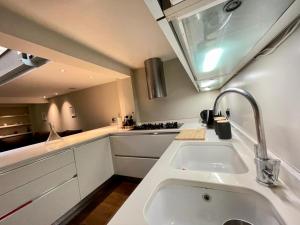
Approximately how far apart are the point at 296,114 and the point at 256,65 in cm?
42

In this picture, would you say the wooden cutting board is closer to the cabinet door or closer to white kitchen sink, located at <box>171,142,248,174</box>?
white kitchen sink, located at <box>171,142,248,174</box>

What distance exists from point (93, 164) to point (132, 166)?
584mm

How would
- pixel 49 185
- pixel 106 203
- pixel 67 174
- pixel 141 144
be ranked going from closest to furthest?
1. pixel 49 185
2. pixel 67 174
3. pixel 106 203
4. pixel 141 144

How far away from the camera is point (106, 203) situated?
187 centimetres

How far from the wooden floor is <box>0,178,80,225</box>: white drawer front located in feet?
0.66

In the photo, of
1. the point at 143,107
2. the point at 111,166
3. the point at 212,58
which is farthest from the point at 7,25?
the point at 143,107

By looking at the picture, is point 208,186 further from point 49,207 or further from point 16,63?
point 16,63

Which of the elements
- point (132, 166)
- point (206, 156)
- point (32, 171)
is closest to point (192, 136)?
point (206, 156)

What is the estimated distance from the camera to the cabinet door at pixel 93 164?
178 cm

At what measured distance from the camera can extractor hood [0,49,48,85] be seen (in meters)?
1.94

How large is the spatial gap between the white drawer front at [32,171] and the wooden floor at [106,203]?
2.14 feet

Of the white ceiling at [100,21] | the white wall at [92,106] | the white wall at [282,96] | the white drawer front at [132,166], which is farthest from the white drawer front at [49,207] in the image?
the white wall at [282,96]

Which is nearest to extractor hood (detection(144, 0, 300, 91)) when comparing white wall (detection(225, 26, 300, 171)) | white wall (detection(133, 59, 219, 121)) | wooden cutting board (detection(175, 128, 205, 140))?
white wall (detection(225, 26, 300, 171))

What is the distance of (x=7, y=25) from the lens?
1.07 m
